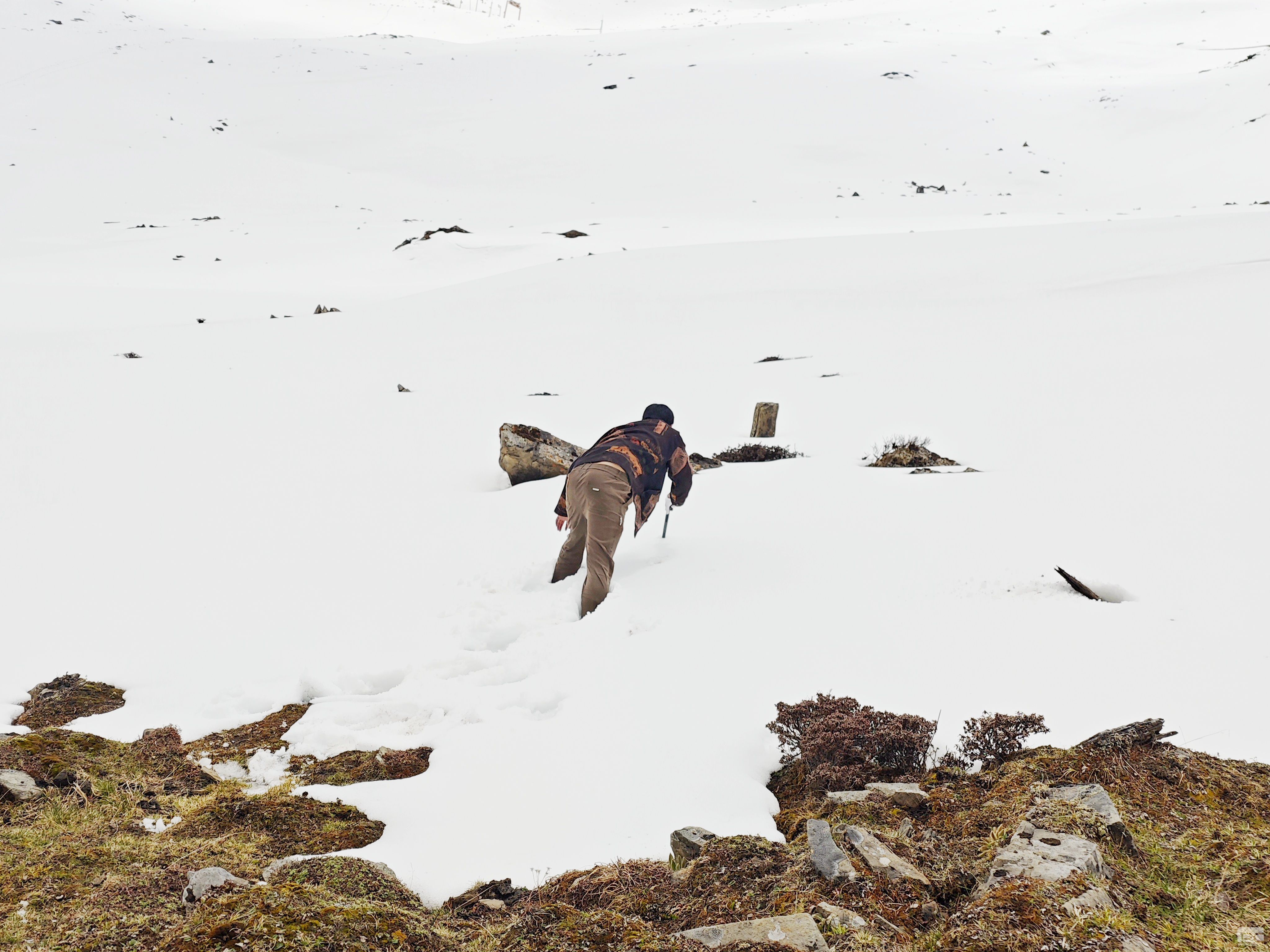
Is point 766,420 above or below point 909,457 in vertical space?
above

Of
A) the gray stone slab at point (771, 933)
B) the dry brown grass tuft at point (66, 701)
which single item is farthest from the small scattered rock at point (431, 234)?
the gray stone slab at point (771, 933)

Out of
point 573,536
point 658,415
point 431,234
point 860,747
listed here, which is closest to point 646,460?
point 658,415

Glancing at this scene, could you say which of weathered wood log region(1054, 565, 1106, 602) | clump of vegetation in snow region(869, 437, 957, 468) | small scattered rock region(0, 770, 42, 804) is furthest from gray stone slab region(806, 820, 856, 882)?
clump of vegetation in snow region(869, 437, 957, 468)

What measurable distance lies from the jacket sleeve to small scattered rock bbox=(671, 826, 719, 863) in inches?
147

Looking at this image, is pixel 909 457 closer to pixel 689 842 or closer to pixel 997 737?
pixel 997 737

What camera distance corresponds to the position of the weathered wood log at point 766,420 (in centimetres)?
1037

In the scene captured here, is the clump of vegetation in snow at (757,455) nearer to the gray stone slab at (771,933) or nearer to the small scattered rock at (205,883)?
the gray stone slab at (771,933)

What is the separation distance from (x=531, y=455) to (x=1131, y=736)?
706cm

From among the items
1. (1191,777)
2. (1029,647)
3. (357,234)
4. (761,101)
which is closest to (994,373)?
(1029,647)

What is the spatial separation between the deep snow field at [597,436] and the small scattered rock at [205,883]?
2.30ft

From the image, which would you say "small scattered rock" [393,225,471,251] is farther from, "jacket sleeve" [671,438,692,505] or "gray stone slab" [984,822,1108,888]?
"gray stone slab" [984,822,1108,888]

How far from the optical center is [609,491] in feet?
19.9

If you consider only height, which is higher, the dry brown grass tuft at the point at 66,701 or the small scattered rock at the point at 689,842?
the small scattered rock at the point at 689,842

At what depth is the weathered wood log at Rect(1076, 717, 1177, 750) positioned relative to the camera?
3.22 meters
